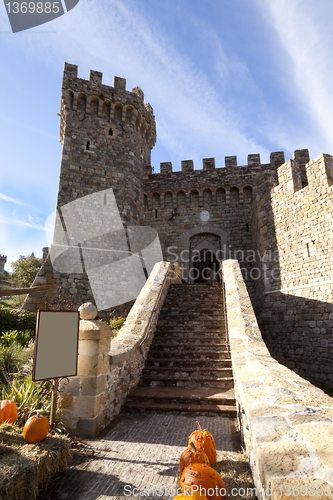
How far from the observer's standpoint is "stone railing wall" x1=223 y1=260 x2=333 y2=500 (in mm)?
1549

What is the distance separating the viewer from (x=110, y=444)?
3182 millimetres

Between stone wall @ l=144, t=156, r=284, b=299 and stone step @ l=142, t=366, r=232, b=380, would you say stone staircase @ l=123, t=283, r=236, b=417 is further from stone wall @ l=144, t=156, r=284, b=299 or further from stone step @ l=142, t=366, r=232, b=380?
stone wall @ l=144, t=156, r=284, b=299

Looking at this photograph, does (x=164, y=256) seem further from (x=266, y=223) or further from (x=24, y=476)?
(x=24, y=476)

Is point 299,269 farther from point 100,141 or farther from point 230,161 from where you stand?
point 100,141

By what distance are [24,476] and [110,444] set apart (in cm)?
122

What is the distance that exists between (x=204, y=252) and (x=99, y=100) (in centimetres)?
911

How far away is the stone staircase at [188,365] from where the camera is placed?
429 cm

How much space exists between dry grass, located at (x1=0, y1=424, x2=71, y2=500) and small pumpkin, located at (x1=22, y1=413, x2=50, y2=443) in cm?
4

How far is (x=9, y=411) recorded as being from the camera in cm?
308

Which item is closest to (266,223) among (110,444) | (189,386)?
(189,386)

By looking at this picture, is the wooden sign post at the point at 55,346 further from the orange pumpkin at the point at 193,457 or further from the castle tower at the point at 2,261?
the castle tower at the point at 2,261

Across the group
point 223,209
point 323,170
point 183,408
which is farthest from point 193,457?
point 223,209

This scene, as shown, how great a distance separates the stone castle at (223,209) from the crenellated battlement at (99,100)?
0.16 feet

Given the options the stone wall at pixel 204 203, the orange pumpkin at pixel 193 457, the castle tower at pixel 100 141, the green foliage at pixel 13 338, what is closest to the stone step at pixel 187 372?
the orange pumpkin at pixel 193 457
